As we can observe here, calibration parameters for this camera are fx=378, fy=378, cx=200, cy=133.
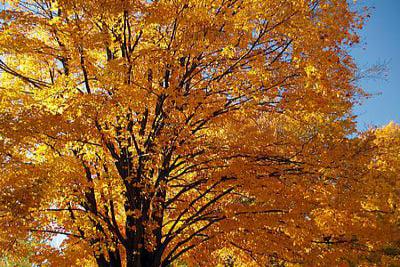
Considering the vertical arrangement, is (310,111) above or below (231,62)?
below

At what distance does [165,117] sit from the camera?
8.72 meters

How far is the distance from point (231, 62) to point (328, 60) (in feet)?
7.02

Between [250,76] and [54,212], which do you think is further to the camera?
[54,212]

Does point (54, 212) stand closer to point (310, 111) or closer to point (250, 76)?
point (250, 76)

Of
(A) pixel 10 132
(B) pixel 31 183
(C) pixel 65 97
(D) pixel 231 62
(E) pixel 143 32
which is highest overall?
(E) pixel 143 32

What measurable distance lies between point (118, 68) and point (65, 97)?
1326 millimetres

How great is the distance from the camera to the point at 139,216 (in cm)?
842

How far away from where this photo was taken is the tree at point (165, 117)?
7711 mm

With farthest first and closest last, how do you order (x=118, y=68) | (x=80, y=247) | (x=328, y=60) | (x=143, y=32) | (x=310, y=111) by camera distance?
1. (x=80, y=247)
2. (x=143, y=32)
3. (x=310, y=111)
4. (x=328, y=60)
5. (x=118, y=68)

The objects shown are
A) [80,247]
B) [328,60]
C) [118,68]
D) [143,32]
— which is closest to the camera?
[118,68]

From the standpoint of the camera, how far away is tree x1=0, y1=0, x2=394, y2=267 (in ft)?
25.3

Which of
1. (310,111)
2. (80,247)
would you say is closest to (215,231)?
(80,247)

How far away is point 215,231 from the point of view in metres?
10.5

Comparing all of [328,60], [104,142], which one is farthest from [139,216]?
[328,60]
